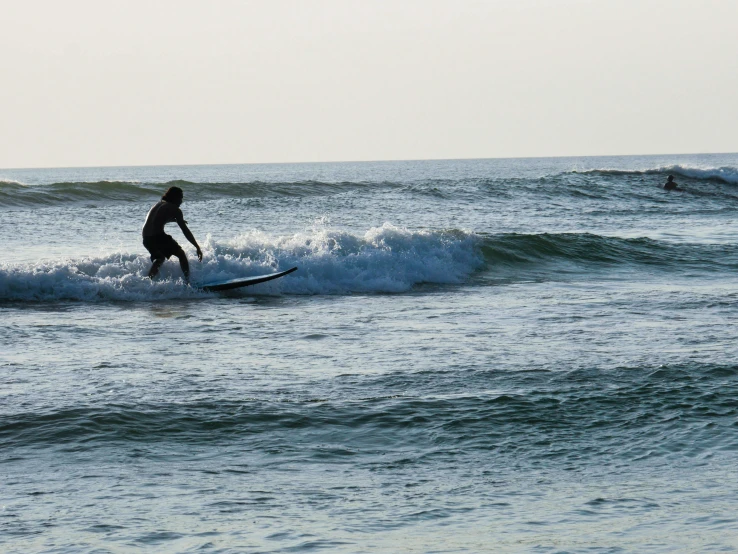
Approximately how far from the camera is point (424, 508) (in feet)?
16.0

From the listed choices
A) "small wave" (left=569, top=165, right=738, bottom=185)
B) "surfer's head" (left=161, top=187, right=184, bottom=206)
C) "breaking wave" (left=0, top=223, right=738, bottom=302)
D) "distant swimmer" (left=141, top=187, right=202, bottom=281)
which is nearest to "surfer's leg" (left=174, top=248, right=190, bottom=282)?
"distant swimmer" (left=141, top=187, right=202, bottom=281)

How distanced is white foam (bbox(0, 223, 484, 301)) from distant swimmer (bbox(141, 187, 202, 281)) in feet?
1.31

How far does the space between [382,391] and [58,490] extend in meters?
2.81

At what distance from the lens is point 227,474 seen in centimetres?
544

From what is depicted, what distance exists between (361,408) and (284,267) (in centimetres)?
919

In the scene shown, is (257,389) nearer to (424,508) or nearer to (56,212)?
(424,508)

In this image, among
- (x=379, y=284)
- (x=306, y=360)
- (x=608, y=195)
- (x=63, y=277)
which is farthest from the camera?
(x=608, y=195)

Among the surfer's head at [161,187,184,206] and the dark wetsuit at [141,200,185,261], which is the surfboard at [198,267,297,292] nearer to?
the dark wetsuit at [141,200,185,261]

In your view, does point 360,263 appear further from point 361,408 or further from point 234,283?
point 361,408

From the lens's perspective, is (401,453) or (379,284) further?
(379,284)

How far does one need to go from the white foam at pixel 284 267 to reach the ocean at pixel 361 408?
55mm

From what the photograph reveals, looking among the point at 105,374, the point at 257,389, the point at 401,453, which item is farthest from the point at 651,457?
the point at 105,374

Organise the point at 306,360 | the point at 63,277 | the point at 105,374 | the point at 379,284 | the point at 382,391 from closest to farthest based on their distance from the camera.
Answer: the point at 382,391, the point at 105,374, the point at 306,360, the point at 63,277, the point at 379,284

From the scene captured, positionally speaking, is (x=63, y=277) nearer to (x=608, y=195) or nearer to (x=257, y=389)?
(x=257, y=389)
